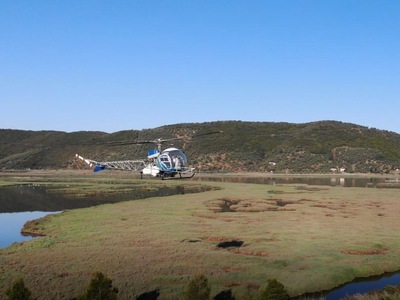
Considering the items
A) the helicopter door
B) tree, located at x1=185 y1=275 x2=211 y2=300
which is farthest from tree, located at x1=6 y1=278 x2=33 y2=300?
the helicopter door

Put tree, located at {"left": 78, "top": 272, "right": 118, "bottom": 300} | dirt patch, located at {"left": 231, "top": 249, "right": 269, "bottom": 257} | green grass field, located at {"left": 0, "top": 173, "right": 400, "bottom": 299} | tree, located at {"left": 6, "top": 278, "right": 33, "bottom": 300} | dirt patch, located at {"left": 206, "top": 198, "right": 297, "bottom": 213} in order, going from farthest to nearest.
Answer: dirt patch, located at {"left": 206, "top": 198, "right": 297, "bottom": 213}
dirt patch, located at {"left": 231, "top": 249, "right": 269, "bottom": 257}
green grass field, located at {"left": 0, "top": 173, "right": 400, "bottom": 299}
tree, located at {"left": 78, "top": 272, "right": 118, "bottom": 300}
tree, located at {"left": 6, "top": 278, "right": 33, "bottom": 300}

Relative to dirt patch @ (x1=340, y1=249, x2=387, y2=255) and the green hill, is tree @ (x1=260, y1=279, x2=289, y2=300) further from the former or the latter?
the green hill

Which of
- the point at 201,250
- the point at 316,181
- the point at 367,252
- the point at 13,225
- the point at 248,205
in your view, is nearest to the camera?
the point at 201,250

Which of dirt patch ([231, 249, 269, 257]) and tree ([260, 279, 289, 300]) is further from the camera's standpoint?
dirt patch ([231, 249, 269, 257])

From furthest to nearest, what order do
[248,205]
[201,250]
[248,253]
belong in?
[248,205] → [201,250] → [248,253]

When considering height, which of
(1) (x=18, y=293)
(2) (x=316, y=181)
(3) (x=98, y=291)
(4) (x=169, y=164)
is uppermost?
(4) (x=169, y=164)

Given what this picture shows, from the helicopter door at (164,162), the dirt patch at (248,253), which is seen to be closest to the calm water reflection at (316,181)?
the helicopter door at (164,162)

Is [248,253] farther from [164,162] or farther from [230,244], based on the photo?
[164,162]

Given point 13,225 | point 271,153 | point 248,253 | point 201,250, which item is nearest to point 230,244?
point 248,253

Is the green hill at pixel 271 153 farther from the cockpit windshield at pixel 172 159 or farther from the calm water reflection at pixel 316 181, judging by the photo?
the cockpit windshield at pixel 172 159
